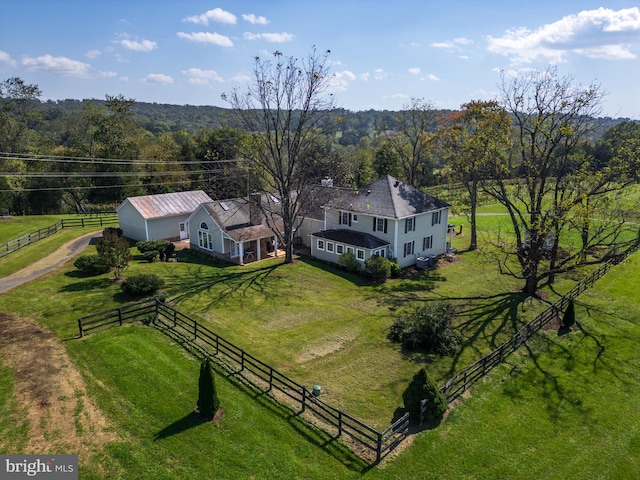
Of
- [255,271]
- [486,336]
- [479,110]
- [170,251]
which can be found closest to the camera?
[486,336]

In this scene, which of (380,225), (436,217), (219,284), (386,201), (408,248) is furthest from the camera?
(436,217)

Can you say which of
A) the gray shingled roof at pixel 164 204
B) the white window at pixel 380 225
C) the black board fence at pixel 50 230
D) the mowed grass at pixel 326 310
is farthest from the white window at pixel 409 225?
the black board fence at pixel 50 230

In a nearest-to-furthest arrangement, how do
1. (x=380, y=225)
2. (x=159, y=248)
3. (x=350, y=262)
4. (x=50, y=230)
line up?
(x=350, y=262)
(x=380, y=225)
(x=159, y=248)
(x=50, y=230)

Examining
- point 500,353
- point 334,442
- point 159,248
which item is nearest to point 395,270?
point 500,353

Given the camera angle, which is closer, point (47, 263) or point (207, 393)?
point (207, 393)

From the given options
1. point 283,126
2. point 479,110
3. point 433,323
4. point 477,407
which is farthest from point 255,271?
point 479,110

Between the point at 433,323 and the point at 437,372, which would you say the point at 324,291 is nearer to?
the point at 433,323

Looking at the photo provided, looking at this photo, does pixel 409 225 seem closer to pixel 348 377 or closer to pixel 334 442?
pixel 348 377
